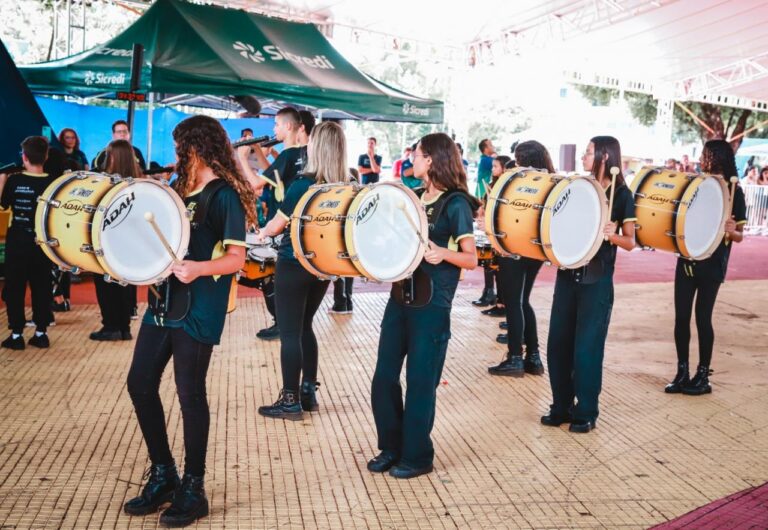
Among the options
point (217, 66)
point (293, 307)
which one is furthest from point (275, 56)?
point (293, 307)

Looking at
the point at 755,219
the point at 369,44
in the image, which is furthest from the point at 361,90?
the point at 755,219

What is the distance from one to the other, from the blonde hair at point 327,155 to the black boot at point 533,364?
2668 millimetres

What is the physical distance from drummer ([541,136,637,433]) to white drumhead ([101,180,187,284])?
280cm

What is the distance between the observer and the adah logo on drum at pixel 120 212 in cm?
389

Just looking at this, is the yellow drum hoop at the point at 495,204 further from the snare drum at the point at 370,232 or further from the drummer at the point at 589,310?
the snare drum at the point at 370,232

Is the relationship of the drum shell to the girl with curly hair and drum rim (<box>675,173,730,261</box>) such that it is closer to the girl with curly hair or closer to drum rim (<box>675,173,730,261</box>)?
the girl with curly hair

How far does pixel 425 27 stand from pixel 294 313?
46.6 feet

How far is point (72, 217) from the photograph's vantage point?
4.06 m

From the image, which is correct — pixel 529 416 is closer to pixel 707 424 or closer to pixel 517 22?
pixel 707 424

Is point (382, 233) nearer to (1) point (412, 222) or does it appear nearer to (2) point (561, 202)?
(1) point (412, 222)

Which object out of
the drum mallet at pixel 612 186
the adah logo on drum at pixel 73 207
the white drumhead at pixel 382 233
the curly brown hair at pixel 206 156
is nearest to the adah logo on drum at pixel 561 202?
the drum mallet at pixel 612 186

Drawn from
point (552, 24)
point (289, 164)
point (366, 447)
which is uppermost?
point (552, 24)

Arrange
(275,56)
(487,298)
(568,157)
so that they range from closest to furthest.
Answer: (487,298) → (275,56) → (568,157)

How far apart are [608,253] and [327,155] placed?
6.45 feet
